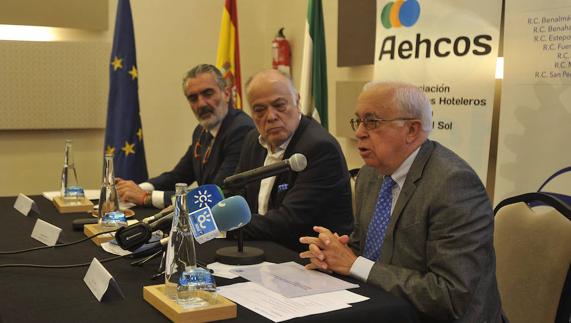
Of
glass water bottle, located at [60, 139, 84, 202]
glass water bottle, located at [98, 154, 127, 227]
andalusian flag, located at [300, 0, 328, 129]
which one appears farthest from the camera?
andalusian flag, located at [300, 0, 328, 129]

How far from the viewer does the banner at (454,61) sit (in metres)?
3.21

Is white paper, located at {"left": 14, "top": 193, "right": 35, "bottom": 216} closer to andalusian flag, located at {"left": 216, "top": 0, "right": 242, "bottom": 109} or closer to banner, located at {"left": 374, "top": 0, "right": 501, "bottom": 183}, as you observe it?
banner, located at {"left": 374, "top": 0, "right": 501, "bottom": 183}

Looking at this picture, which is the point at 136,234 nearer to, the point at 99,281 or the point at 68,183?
the point at 99,281

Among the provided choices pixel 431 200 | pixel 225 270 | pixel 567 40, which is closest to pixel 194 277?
pixel 225 270

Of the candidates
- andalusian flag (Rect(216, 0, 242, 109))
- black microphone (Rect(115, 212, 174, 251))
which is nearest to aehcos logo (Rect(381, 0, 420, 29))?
andalusian flag (Rect(216, 0, 242, 109))

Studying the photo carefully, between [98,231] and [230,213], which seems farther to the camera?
[98,231]

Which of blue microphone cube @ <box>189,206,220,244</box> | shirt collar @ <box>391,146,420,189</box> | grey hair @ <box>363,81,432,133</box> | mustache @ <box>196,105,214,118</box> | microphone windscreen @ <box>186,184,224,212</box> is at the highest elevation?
grey hair @ <box>363,81,432,133</box>

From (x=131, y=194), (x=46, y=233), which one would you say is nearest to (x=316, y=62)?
(x=131, y=194)

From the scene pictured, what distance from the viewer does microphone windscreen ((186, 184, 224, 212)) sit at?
1816 mm

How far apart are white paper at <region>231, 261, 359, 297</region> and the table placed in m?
0.06

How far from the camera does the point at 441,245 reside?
1.87 m

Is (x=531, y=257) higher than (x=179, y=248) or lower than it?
lower

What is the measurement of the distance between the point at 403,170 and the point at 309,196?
0.59m

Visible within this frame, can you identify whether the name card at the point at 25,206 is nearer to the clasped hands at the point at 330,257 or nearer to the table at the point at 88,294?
the table at the point at 88,294
